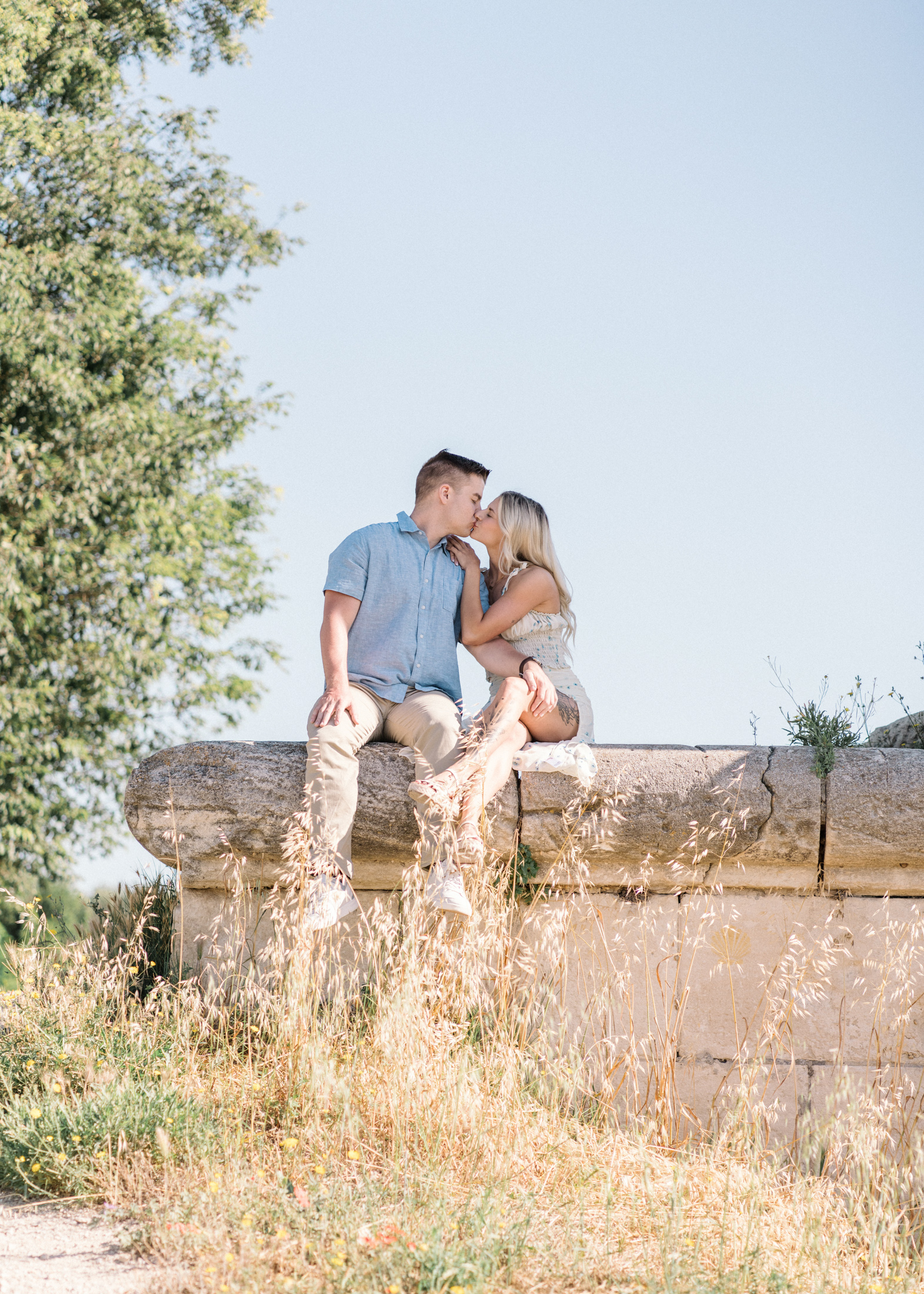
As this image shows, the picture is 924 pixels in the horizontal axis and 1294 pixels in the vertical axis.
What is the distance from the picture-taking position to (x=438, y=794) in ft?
10.9

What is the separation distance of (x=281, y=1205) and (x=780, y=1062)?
6.74 feet

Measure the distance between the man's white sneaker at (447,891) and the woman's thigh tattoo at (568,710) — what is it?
2.82 ft

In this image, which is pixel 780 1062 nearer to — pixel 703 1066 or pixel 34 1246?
pixel 703 1066

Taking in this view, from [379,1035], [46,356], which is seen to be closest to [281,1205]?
[379,1035]

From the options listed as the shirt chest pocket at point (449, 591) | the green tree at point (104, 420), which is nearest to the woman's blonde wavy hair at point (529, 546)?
the shirt chest pocket at point (449, 591)

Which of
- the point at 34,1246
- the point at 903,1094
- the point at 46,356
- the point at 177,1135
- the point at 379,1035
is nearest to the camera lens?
the point at 34,1246

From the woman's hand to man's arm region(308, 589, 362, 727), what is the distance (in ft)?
1.55

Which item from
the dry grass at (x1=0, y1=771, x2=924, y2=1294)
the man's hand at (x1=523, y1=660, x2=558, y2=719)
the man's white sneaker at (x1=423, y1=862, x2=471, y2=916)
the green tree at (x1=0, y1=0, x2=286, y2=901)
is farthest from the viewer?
the green tree at (x1=0, y1=0, x2=286, y2=901)

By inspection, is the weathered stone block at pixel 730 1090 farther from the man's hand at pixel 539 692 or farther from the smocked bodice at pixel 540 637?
the smocked bodice at pixel 540 637

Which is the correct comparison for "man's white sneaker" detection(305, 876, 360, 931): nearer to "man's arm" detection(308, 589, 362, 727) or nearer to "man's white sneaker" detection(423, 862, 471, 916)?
"man's white sneaker" detection(423, 862, 471, 916)

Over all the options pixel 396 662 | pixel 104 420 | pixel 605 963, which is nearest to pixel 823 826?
pixel 605 963

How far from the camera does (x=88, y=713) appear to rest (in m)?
8.91

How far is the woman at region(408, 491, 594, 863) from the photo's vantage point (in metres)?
3.86

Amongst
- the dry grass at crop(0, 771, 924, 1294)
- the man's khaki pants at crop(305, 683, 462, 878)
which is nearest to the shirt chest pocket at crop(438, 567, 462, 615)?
the man's khaki pants at crop(305, 683, 462, 878)
